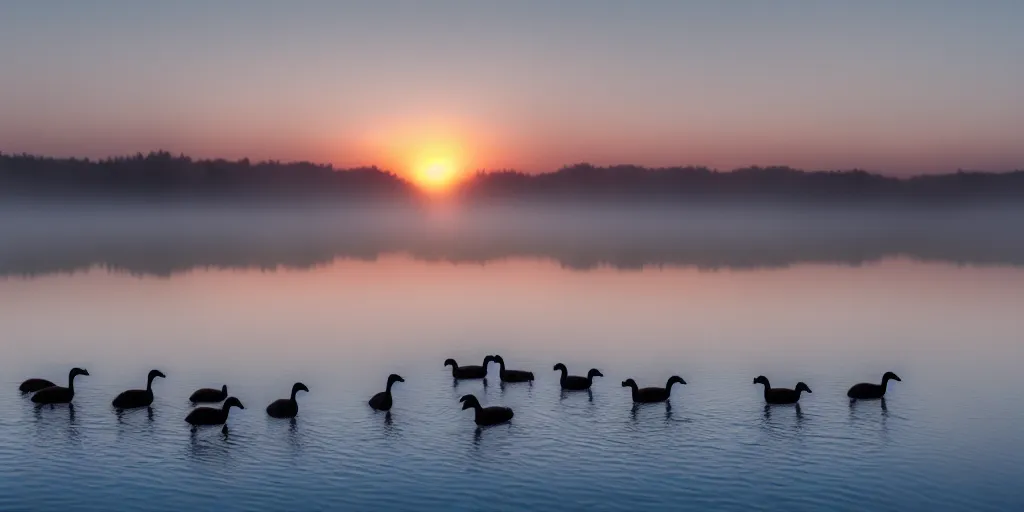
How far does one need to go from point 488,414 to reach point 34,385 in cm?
1550

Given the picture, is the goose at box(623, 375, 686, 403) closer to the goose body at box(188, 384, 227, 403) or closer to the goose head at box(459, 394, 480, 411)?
the goose head at box(459, 394, 480, 411)

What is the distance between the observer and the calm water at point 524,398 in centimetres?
2216

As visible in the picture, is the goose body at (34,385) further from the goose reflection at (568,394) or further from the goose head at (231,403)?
the goose reflection at (568,394)

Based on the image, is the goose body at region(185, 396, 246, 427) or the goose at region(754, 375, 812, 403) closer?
the goose body at region(185, 396, 246, 427)

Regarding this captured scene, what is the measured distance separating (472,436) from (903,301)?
43.4 meters

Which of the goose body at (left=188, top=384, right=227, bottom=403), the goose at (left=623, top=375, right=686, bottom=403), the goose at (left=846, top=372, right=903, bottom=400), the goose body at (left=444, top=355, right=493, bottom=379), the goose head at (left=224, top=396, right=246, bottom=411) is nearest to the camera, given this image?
the goose head at (left=224, top=396, right=246, bottom=411)

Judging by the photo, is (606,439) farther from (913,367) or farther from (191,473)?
(913,367)

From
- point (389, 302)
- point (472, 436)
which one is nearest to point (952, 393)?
point (472, 436)

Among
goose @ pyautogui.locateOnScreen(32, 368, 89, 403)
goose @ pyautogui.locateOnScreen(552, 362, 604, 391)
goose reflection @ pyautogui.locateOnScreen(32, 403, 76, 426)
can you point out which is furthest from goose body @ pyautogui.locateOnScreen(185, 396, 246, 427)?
goose @ pyautogui.locateOnScreen(552, 362, 604, 391)

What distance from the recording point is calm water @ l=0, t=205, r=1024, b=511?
72.7 ft

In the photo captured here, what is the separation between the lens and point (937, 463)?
2409 centimetres

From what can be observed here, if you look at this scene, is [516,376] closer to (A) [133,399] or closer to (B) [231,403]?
(B) [231,403]

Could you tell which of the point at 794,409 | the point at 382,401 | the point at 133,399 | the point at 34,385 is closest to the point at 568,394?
the point at 382,401

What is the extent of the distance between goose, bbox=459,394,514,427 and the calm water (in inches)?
15.0
